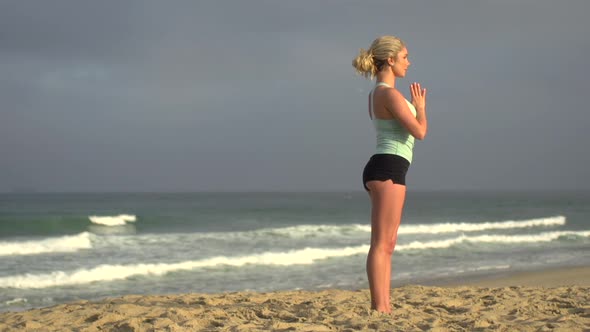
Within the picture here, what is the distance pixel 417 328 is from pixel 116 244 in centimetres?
1528

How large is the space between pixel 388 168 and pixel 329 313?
1421 millimetres

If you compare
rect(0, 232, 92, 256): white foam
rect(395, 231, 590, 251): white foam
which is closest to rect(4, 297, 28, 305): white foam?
rect(0, 232, 92, 256): white foam

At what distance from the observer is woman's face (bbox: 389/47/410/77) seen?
4.55m

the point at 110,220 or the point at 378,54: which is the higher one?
the point at 110,220

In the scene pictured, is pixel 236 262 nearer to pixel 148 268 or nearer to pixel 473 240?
pixel 148 268

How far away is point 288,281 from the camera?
10852 mm

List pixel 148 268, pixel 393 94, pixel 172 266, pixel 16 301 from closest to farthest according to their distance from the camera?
pixel 393 94, pixel 16 301, pixel 148 268, pixel 172 266

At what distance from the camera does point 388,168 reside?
4.46m

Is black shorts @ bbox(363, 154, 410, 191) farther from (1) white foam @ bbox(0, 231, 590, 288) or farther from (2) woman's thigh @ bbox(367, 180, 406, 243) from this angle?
(1) white foam @ bbox(0, 231, 590, 288)

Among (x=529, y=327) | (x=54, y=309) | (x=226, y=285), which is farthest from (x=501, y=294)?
(x=226, y=285)

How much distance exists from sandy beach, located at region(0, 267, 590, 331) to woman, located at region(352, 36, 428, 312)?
56cm

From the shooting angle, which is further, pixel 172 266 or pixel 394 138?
pixel 172 266

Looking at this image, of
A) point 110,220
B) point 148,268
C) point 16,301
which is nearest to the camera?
point 16,301

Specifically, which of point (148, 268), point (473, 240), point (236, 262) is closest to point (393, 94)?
point (148, 268)
